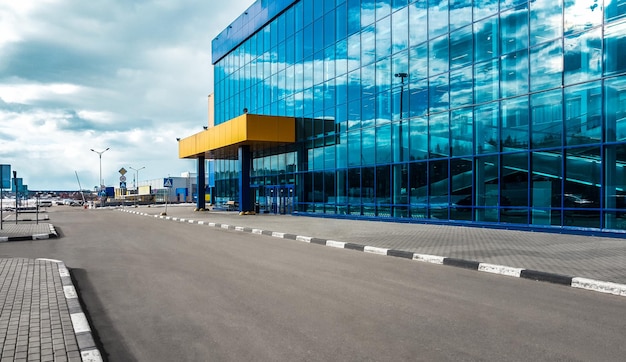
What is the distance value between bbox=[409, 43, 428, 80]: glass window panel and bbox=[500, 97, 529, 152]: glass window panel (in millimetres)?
4991

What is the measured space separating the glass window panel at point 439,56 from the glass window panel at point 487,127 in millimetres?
2897

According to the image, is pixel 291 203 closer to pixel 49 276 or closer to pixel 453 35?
pixel 453 35

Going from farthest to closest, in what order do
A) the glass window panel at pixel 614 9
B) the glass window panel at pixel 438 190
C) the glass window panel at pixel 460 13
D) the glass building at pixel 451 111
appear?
the glass window panel at pixel 438 190 → the glass window panel at pixel 460 13 → the glass building at pixel 451 111 → the glass window panel at pixel 614 9

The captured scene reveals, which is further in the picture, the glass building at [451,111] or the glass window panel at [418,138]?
the glass window panel at [418,138]

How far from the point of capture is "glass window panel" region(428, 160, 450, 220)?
21.2m

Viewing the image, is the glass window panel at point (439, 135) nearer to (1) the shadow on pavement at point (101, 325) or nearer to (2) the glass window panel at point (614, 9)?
(2) the glass window panel at point (614, 9)

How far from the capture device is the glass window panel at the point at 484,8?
1919 cm

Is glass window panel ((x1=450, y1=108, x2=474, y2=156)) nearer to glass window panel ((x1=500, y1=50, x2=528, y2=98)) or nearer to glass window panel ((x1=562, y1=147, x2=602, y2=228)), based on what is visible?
glass window panel ((x1=500, y1=50, x2=528, y2=98))

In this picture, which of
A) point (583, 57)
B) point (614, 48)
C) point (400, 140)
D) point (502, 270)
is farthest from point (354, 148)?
point (502, 270)

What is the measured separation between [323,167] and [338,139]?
90.1 inches

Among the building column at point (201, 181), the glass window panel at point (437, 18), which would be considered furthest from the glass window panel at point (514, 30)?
the building column at point (201, 181)

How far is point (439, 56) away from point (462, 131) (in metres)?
3.90

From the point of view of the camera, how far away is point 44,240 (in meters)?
16.7

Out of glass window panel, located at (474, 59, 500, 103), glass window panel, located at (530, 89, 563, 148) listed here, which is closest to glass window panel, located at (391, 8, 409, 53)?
glass window panel, located at (474, 59, 500, 103)
